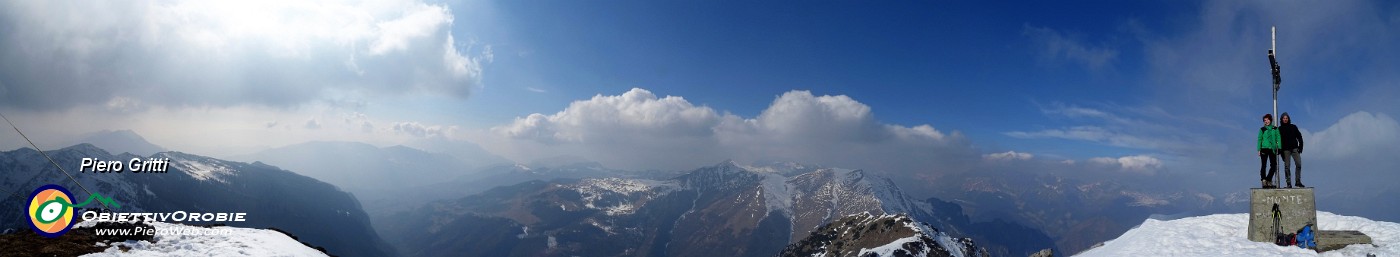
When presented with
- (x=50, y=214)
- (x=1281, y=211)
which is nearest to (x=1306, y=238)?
(x=1281, y=211)

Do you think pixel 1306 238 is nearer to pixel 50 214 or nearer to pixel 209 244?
pixel 209 244

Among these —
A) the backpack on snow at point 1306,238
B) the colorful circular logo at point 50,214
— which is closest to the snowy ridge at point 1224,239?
the backpack on snow at point 1306,238

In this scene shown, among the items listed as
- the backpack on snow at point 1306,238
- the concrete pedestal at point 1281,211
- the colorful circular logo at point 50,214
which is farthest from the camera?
the colorful circular logo at point 50,214

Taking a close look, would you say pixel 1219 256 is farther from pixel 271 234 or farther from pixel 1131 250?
pixel 271 234

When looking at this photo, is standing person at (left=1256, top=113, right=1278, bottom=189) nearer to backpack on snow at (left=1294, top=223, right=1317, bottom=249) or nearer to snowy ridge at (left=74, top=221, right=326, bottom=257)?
backpack on snow at (left=1294, top=223, right=1317, bottom=249)

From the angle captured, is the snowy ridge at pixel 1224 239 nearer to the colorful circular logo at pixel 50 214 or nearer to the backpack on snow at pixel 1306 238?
the backpack on snow at pixel 1306 238

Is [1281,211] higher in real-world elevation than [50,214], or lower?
higher
